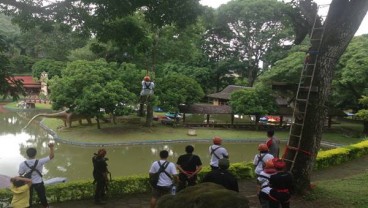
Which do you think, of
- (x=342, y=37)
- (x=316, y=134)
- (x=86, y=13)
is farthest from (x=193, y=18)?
(x=316, y=134)

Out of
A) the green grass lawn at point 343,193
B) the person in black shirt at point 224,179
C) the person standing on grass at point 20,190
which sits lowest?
the green grass lawn at point 343,193

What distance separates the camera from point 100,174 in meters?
8.77

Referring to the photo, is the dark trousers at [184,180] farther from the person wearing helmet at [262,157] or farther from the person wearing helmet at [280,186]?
the person wearing helmet at [280,186]

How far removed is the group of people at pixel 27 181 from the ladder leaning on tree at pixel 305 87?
18.2 ft

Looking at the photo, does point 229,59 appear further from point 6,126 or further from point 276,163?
point 276,163

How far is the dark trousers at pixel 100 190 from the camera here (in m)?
8.92

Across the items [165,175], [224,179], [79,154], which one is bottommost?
[79,154]

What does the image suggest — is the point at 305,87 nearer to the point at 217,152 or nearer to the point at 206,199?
the point at 217,152

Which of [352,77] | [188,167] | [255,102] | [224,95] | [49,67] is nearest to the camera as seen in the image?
[188,167]

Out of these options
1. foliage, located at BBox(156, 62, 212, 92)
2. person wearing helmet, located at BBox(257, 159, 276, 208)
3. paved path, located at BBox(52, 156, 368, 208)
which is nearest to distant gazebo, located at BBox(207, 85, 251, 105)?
foliage, located at BBox(156, 62, 212, 92)

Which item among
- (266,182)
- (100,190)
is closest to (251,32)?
(100,190)

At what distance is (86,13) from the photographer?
29.2 ft

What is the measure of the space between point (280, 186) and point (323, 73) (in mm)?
3298

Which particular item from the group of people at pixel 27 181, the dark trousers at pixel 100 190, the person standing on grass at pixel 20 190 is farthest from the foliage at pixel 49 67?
the person standing on grass at pixel 20 190
